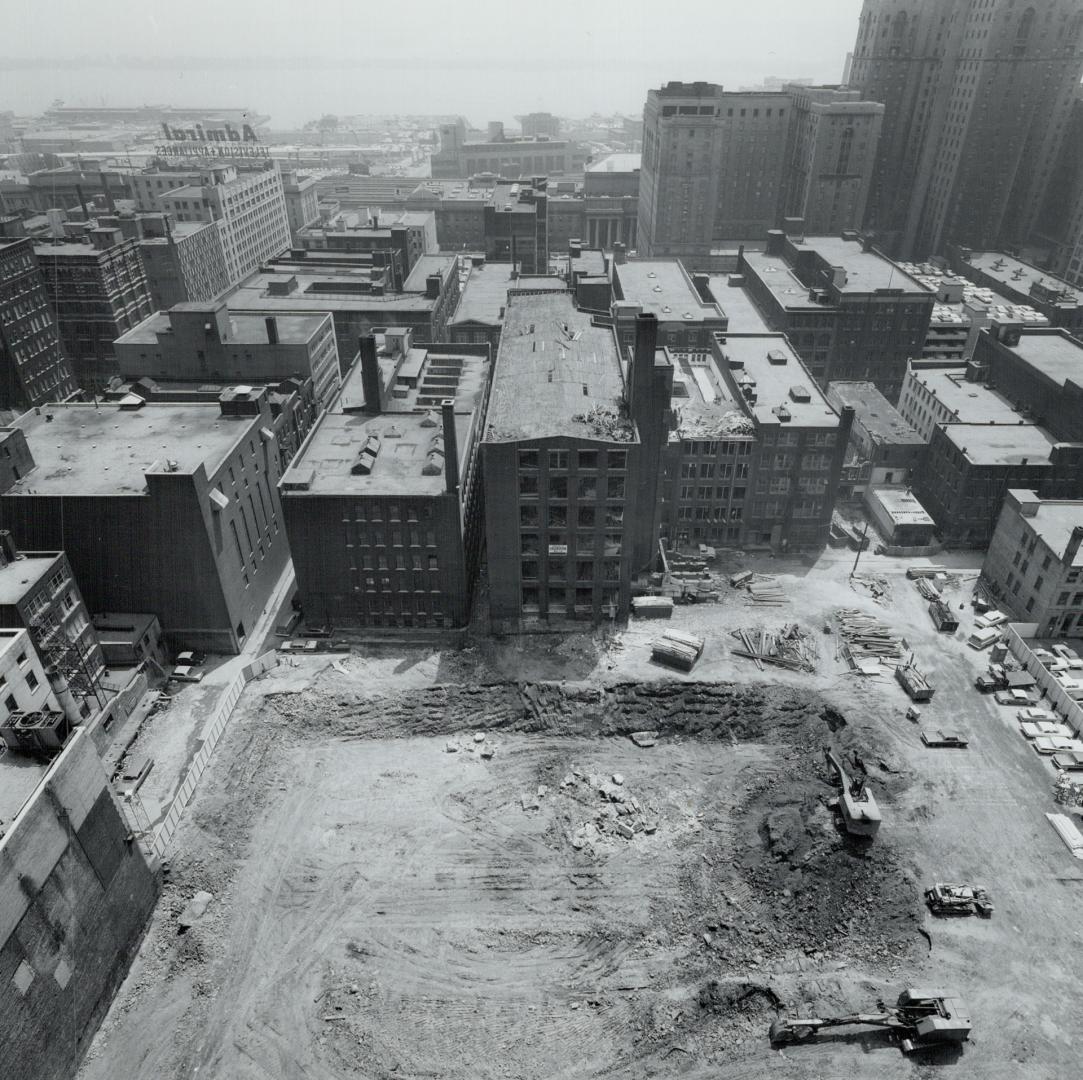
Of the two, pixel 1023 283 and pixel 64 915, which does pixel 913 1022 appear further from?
pixel 1023 283

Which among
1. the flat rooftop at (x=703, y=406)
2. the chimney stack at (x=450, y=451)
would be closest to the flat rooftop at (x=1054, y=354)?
the flat rooftop at (x=703, y=406)

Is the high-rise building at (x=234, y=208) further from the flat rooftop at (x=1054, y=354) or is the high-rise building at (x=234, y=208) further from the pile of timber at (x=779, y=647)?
the flat rooftop at (x=1054, y=354)

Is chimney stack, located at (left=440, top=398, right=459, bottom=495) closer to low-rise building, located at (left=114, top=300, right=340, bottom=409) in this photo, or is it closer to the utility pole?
low-rise building, located at (left=114, top=300, right=340, bottom=409)

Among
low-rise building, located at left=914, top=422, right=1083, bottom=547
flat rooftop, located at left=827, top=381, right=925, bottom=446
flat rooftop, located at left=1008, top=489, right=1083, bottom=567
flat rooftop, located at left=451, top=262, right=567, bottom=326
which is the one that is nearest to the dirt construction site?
flat rooftop, located at left=1008, top=489, right=1083, bottom=567

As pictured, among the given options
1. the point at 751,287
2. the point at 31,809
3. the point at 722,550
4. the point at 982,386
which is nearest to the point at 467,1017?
the point at 31,809

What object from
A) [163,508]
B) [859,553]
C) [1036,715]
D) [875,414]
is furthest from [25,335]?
[1036,715]
